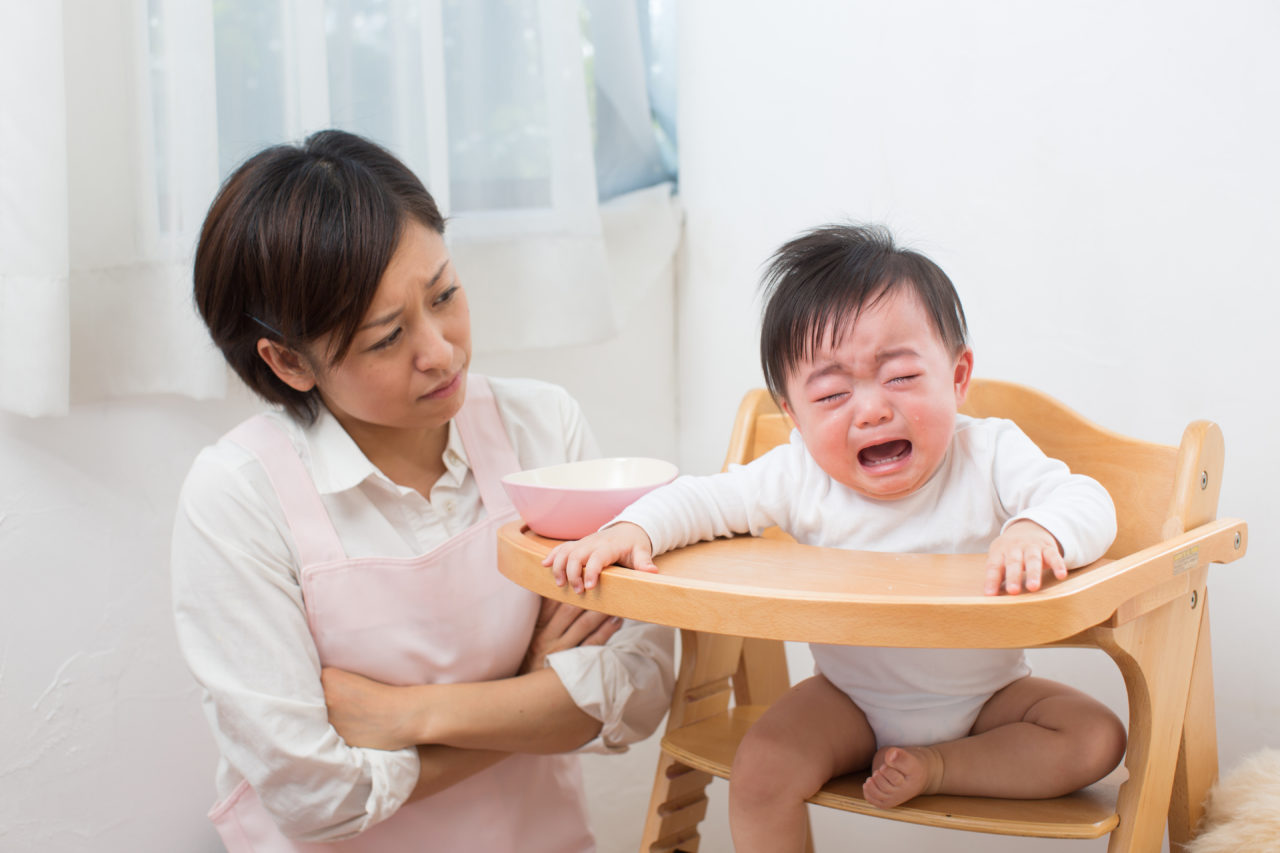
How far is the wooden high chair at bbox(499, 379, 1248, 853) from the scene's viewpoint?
739mm

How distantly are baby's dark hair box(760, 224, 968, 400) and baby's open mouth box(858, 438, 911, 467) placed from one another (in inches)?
4.1

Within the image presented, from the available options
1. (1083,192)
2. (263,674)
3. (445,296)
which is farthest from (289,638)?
(1083,192)

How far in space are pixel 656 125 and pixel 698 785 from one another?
123 cm

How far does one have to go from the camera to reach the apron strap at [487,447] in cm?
121

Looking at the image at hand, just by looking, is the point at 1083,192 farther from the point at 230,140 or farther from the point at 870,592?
the point at 230,140

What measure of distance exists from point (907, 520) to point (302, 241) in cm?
66

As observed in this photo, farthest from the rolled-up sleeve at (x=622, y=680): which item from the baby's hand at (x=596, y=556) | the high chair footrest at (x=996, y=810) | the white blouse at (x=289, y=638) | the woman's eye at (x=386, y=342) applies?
the woman's eye at (x=386, y=342)

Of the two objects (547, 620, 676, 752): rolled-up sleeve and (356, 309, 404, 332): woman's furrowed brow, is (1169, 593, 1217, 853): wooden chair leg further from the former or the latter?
(356, 309, 404, 332): woman's furrowed brow

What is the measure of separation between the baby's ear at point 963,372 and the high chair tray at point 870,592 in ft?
0.74

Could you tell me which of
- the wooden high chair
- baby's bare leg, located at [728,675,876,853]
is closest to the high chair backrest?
the wooden high chair

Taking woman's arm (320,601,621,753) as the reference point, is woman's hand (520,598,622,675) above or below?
above

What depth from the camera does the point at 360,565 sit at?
43.6 inches

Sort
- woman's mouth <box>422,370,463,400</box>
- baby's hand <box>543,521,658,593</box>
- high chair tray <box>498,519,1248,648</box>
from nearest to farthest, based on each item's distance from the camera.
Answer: high chair tray <box>498,519,1248,648</box> < baby's hand <box>543,521,658,593</box> < woman's mouth <box>422,370,463,400</box>

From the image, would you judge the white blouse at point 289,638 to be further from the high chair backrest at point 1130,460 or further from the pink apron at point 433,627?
the high chair backrest at point 1130,460
